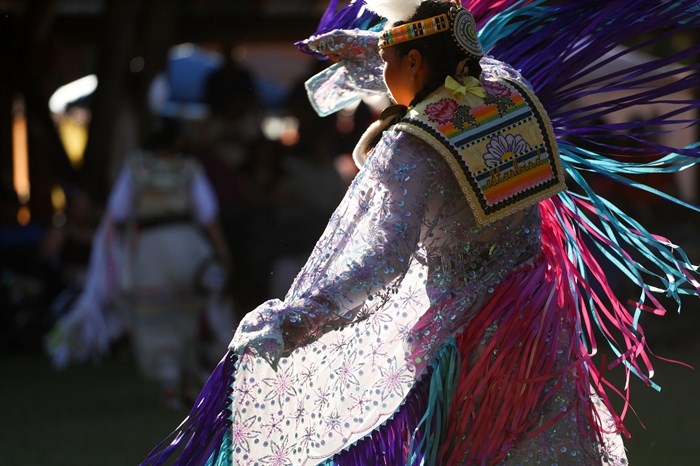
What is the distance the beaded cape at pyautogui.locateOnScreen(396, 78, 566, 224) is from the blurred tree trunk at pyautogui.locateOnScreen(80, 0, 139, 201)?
9010 mm

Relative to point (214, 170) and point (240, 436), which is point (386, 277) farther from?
point (214, 170)

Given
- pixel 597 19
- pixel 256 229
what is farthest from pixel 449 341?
pixel 256 229

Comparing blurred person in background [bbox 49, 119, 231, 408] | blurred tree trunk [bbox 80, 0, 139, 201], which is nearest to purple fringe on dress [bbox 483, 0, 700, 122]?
blurred person in background [bbox 49, 119, 231, 408]

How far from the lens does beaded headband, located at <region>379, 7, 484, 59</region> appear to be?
10.3 feet

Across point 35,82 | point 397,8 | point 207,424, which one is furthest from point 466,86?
point 35,82

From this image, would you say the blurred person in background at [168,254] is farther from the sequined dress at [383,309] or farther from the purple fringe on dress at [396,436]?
the purple fringe on dress at [396,436]

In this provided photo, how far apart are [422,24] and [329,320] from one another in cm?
74

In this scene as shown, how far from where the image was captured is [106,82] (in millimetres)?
12117

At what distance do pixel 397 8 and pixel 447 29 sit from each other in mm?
130

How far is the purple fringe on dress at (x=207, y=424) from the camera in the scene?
3221 mm

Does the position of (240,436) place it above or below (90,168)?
above

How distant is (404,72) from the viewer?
3.21 meters

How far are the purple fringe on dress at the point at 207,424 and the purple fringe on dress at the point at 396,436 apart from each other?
342 mm

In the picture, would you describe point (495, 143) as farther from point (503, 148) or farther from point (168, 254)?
point (168, 254)
